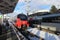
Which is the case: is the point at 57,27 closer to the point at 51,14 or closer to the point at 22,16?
the point at 51,14

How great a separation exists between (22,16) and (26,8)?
1.57 metres

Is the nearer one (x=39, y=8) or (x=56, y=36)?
(x=56, y=36)

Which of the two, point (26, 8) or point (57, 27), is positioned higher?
point (26, 8)

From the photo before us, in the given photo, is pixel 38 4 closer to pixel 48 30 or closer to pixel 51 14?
pixel 51 14

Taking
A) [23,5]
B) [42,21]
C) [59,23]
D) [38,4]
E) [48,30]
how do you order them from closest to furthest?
[23,5]
[38,4]
[59,23]
[48,30]
[42,21]

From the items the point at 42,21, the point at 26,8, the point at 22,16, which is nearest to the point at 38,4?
the point at 26,8

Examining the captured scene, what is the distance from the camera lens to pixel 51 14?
19.4 feet

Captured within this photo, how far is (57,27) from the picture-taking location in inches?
238

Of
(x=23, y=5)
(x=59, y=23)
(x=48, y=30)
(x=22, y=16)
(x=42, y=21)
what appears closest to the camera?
(x=22, y=16)

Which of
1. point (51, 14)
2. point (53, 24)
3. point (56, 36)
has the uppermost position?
point (51, 14)

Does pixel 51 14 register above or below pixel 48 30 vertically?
above

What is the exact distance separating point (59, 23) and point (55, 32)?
1.66 ft

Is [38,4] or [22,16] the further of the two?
[38,4]

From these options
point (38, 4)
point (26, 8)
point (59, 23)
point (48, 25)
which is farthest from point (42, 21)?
point (26, 8)
